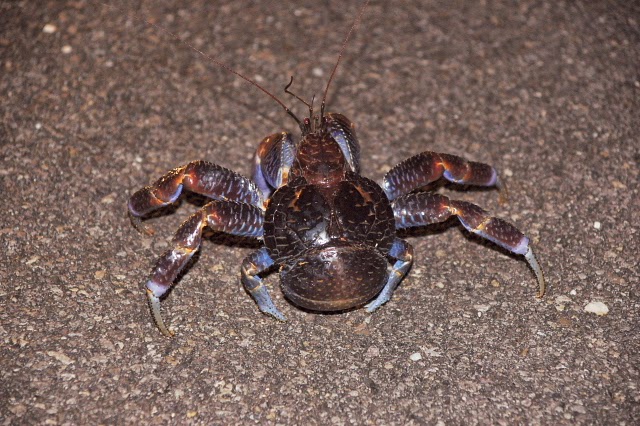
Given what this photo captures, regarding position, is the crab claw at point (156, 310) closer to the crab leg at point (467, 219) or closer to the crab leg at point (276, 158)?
the crab leg at point (276, 158)

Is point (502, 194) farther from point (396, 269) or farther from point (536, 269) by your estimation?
point (396, 269)

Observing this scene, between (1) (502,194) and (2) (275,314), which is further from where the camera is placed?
(1) (502,194)

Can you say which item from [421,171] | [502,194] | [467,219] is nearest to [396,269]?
[467,219]

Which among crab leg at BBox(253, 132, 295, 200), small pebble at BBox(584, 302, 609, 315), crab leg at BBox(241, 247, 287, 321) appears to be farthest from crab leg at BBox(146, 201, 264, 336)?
small pebble at BBox(584, 302, 609, 315)

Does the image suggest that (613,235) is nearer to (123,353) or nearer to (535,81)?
(535,81)

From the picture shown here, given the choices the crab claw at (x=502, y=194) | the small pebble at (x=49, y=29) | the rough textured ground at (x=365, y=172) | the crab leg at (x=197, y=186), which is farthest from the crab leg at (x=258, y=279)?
the small pebble at (x=49, y=29)

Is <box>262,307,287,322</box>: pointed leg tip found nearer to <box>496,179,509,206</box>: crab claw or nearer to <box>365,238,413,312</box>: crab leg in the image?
<box>365,238,413,312</box>: crab leg
